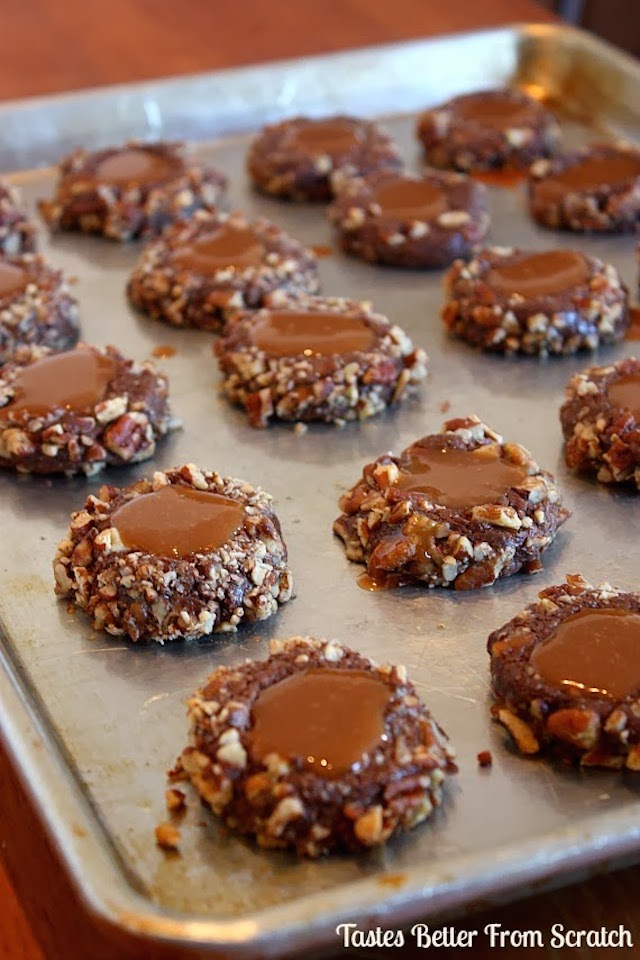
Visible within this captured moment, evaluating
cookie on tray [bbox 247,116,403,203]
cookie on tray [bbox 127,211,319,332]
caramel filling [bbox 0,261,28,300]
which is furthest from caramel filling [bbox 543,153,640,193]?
caramel filling [bbox 0,261,28,300]

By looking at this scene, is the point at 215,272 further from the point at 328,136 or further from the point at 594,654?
the point at 594,654

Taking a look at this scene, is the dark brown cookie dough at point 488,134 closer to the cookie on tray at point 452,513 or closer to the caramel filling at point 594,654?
the cookie on tray at point 452,513

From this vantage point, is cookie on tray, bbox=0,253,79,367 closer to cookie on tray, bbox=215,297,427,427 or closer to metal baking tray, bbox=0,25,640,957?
metal baking tray, bbox=0,25,640,957

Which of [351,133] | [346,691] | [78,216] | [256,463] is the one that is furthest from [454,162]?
[346,691]

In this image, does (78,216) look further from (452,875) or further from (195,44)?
(452,875)

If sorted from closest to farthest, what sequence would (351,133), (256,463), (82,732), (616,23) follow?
1. (82,732)
2. (256,463)
3. (351,133)
4. (616,23)

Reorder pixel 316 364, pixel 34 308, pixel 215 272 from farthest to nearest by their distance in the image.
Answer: pixel 215 272, pixel 34 308, pixel 316 364

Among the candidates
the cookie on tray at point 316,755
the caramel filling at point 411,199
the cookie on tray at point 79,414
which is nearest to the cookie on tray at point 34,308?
the cookie on tray at point 79,414

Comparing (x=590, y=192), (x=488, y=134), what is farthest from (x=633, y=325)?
(x=488, y=134)
